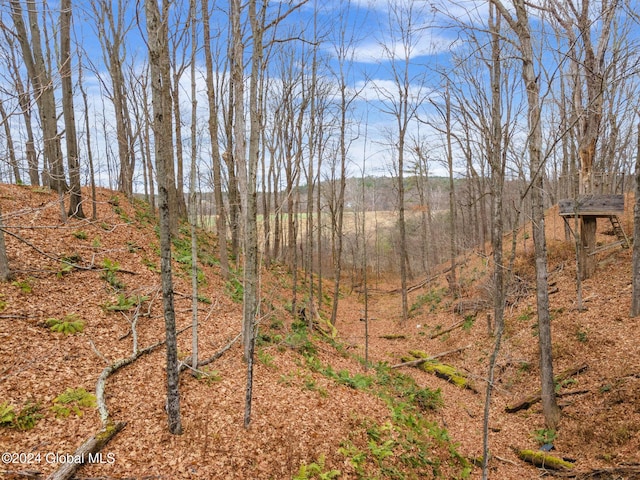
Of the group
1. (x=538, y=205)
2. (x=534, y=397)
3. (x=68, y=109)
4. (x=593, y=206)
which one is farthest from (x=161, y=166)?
(x=593, y=206)

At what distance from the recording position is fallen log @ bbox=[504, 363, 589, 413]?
8039mm

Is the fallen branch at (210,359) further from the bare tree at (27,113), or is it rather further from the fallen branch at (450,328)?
the fallen branch at (450,328)

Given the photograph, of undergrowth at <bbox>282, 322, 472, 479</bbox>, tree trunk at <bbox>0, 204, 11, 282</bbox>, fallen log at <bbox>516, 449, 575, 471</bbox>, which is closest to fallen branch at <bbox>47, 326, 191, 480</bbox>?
undergrowth at <bbox>282, 322, 472, 479</bbox>

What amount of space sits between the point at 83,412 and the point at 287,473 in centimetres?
270

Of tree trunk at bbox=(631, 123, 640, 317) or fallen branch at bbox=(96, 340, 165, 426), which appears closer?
fallen branch at bbox=(96, 340, 165, 426)

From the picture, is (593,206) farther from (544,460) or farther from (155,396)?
(155,396)

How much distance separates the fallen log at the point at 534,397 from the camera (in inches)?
316

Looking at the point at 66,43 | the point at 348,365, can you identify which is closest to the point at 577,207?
the point at 348,365

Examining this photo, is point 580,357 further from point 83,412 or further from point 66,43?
point 66,43

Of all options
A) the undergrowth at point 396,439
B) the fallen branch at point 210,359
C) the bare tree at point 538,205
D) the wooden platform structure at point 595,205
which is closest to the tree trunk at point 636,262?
→ the wooden platform structure at point 595,205

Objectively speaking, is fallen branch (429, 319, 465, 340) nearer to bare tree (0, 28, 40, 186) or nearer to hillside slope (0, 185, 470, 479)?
hillside slope (0, 185, 470, 479)

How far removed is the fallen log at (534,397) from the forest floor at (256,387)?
4.4 inches

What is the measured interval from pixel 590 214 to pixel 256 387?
1058cm

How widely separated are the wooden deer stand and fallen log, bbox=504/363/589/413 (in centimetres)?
447
